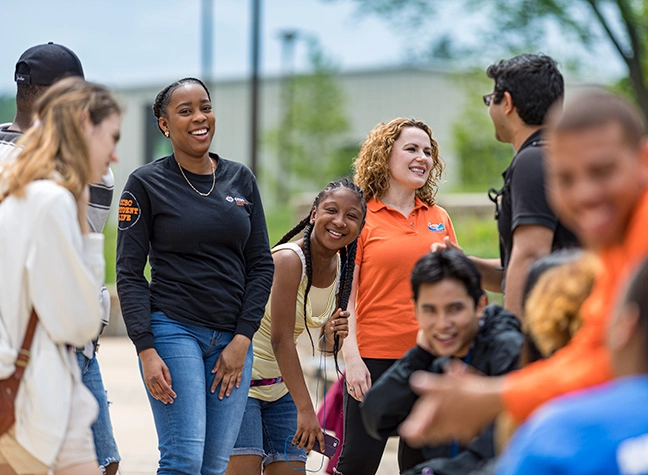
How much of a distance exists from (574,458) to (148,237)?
2721mm

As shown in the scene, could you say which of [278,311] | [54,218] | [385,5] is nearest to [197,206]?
[278,311]

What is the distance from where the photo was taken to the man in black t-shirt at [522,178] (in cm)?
371

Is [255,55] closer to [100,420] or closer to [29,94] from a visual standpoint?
[29,94]

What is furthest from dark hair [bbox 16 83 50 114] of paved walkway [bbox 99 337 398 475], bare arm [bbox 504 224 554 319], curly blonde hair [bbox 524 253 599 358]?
paved walkway [bbox 99 337 398 475]

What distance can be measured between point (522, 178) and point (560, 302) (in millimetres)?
1273

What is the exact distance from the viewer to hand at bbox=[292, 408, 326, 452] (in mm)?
4367

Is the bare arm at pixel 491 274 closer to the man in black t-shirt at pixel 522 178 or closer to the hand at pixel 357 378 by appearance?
the man in black t-shirt at pixel 522 178

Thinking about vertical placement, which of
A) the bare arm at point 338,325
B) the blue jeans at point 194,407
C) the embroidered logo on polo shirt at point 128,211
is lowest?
the blue jeans at point 194,407

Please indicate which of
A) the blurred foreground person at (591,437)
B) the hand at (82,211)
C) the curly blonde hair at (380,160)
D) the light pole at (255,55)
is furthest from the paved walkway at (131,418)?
the light pole at (255,55)

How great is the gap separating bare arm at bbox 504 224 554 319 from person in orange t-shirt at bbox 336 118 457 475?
2.90ft

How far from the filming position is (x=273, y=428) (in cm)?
462

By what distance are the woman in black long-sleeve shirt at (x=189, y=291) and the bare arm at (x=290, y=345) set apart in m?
0.11

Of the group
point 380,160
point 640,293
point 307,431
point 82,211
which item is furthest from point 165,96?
point 640,293

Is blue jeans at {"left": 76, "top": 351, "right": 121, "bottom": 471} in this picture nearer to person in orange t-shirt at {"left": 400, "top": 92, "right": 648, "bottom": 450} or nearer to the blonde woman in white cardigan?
the blonde woman in white cardigan
